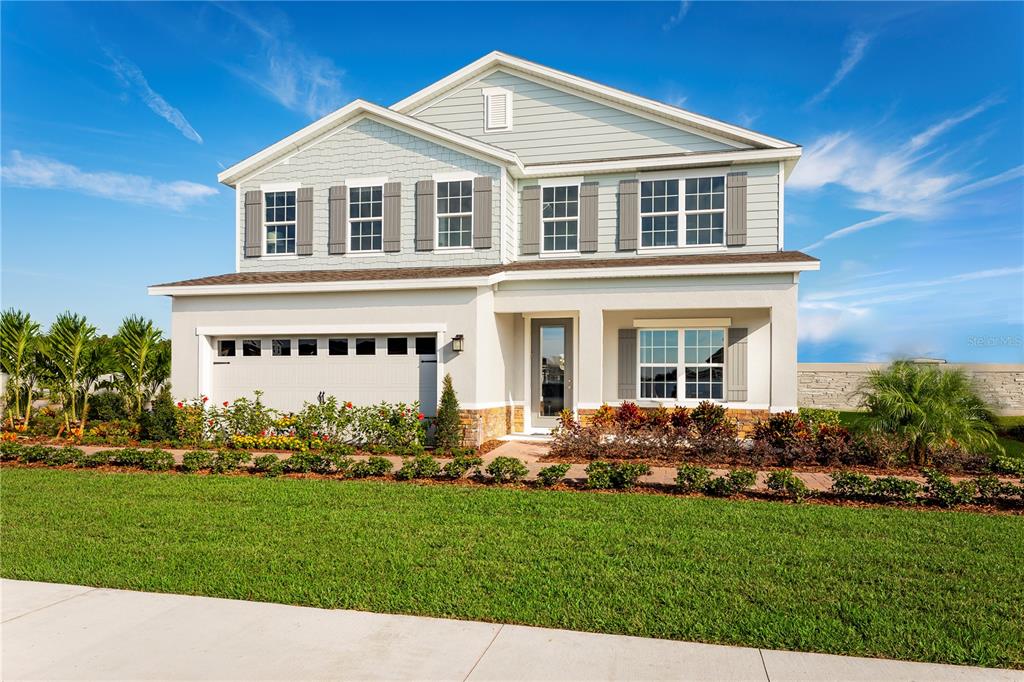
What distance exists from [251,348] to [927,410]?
13.3m

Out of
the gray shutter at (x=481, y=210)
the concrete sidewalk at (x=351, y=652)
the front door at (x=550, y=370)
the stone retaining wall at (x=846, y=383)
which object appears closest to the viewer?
the concrete sidewalk at (x=351, y=652)

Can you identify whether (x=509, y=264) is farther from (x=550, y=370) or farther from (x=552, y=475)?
(x=552, y=475)

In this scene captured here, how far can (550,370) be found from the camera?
15.8 m

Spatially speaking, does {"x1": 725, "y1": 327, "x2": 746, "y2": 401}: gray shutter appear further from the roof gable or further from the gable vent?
the gable vent

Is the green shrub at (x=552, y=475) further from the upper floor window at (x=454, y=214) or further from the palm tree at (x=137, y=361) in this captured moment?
the palm tree at (x=137, y=361)

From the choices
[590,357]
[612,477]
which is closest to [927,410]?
[590,357]

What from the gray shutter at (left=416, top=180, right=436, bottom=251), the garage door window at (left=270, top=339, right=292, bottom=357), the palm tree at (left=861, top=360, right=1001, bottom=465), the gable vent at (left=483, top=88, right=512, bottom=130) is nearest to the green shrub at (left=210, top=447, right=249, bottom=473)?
the garage door window at (left=270, top=339, right=292, bottom=357)

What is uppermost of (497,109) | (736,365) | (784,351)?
(497,109)

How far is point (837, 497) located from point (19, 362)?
18.2 m

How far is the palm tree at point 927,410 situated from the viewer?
38.1ft

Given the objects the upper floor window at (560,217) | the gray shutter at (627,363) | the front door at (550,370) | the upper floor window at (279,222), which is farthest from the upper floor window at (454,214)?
the gray shutter at (627,363)

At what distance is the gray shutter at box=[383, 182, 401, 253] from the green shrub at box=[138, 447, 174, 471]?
22.0 ft

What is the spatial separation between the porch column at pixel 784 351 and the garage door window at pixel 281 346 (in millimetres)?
10028

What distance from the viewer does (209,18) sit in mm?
14352
